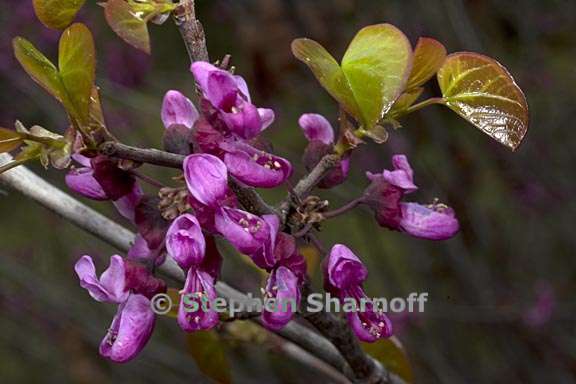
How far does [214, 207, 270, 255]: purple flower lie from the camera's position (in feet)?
3.02

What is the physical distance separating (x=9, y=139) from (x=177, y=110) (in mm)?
249

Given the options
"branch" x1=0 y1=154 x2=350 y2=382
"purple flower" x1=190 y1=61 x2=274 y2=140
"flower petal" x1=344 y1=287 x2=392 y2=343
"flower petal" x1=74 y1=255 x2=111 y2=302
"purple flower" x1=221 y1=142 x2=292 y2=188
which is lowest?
"branch" x1=0 y1=154 x2=350 y2=382

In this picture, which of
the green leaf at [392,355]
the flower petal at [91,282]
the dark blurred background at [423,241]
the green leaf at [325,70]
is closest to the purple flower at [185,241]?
the flower petal at [91,282]

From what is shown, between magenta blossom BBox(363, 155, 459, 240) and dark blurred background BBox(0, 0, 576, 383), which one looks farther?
dark blurred background BBox(0, 0, 576, 383)

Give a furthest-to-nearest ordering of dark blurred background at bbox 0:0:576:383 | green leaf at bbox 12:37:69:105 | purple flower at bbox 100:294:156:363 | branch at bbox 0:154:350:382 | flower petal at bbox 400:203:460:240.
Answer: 1. dark blurred background at bbox 0:0:576:383
2. branch at bbox 0:154:350:382
3. flower petal at bbox 400:203:460:240
4. purple flower at bbox 100:294:156:363
5. green leaf at bbox 12:37:69:105

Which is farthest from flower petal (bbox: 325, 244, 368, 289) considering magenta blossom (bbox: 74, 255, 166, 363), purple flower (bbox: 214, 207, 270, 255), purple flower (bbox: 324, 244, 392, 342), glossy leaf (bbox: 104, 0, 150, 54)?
glossy leaf (bbox: 104, 0, 150, 54)

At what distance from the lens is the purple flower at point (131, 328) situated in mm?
982

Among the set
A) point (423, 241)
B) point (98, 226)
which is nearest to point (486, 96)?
point (98, 226)

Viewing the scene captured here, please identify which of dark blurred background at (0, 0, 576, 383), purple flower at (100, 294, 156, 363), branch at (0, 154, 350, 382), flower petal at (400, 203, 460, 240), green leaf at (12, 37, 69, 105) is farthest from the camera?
dark blurred background at (0, 0, 576, 383)

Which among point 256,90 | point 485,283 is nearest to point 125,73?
point 256,90

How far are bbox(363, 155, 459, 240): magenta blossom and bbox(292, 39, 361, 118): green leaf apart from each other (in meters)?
0.19

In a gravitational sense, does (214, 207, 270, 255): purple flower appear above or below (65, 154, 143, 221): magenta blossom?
above

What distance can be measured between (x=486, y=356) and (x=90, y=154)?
3.57 metres

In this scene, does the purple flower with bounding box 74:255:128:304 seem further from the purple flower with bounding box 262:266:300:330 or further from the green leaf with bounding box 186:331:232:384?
the green leaf with bounding box 186:331:232:384
